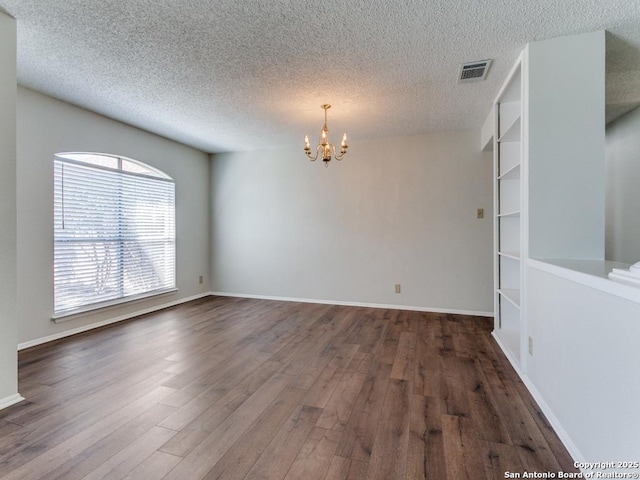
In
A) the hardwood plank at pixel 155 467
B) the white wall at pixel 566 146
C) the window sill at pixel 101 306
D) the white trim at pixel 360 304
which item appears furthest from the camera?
the white trim at pixel 360 304

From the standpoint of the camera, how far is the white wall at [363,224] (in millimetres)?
4246

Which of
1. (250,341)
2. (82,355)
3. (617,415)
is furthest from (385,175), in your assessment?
(82,355)

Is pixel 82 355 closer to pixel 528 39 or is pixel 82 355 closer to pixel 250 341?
pixel 250 341

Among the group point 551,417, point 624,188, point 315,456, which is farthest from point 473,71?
point 315,456

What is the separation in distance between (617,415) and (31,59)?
4.38 metres

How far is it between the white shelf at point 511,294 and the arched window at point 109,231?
14.8 feet

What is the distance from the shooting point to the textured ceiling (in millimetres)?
1914

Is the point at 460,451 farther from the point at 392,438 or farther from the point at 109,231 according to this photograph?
the point at 109,231

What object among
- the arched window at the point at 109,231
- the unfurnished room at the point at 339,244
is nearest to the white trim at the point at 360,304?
the unfurnished room at the point at 339,244

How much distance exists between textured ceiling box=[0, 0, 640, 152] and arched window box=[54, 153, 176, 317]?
79cm

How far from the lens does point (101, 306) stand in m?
3.70

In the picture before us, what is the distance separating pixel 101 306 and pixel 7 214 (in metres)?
2.02

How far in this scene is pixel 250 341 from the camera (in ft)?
10.6

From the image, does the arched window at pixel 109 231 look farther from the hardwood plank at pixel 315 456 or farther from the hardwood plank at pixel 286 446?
the hardwood plank at pixel 315 456
